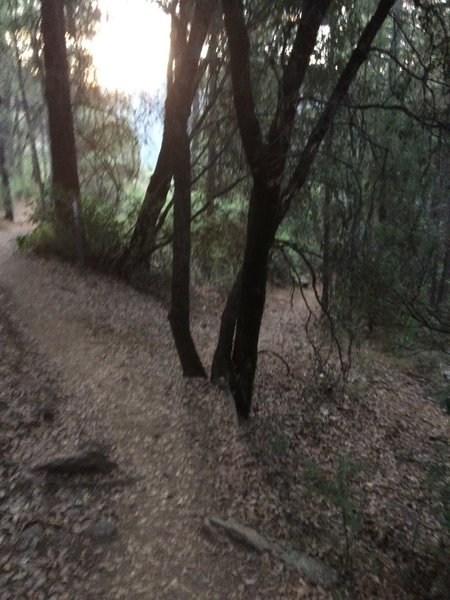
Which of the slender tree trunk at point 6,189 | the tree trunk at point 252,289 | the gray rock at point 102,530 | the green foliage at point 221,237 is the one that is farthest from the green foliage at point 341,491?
the slender tree trunk at point 6,189

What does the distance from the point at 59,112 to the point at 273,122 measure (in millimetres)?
8487

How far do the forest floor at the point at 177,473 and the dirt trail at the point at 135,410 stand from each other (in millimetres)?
21

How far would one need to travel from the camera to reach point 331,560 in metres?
5.43

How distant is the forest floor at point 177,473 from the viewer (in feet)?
15.5

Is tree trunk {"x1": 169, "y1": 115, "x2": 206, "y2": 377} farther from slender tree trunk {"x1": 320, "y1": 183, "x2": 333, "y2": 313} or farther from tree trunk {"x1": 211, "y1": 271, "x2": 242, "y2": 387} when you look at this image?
slender tree trunk {"x1": 320, "y1": 183, "x2": 333, "y2": 313}

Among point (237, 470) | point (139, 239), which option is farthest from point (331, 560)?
point (139, 239)

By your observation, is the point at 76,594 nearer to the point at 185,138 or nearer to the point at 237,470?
the point at 237,470

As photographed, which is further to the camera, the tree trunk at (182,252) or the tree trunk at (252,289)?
the tree trunk at (182,252)

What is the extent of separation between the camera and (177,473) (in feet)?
19.6

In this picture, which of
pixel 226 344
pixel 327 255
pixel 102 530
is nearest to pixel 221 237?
pixel 327 255

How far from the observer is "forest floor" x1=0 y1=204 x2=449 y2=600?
4.71 metres

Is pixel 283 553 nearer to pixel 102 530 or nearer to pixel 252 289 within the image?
pixel 102 530

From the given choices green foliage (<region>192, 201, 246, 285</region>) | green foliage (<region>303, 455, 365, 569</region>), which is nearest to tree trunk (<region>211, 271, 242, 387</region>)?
green foliage (<region>303, 455, 365, 569</region>)

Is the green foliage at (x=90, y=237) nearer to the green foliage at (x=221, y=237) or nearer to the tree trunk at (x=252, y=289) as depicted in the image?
the green foliage at (x=221, y=237)
